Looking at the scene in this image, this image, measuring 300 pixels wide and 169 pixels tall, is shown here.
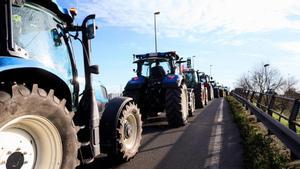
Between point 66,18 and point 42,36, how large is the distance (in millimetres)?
739

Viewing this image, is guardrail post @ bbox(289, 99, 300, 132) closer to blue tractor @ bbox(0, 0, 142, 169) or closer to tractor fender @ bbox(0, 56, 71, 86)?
blue tractor @ bbox(0, 0, 142, 169)

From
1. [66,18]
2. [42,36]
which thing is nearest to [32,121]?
[42,36]

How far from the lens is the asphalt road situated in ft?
20.9

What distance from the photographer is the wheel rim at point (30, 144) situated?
3.58m

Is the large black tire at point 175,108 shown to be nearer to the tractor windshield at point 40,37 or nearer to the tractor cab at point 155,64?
the tractor cab at point 155,64

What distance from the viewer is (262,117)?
873 centimetres

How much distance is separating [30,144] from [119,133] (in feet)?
8.06

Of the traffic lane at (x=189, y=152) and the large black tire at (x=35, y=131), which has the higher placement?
the large black tire at (x=35, y=131)

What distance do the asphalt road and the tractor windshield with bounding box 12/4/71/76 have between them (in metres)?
2.18

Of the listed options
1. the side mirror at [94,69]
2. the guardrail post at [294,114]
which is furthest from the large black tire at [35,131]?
the guardrail post at [294,114]

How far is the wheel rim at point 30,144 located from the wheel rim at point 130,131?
256 centimetres

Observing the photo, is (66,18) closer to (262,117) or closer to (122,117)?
(122,117)

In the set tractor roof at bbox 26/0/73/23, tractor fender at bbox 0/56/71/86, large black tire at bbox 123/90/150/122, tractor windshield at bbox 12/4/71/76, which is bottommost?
large black tire at bbox 123/90/150/122

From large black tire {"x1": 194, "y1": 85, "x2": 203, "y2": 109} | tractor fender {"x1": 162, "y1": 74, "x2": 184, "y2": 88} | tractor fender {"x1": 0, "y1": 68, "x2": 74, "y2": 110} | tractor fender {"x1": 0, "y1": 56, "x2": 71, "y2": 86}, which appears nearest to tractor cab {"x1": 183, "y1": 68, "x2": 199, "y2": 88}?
large black tire {"x1": 194, "y1": 85, "x2": 203, "y2": 109}
